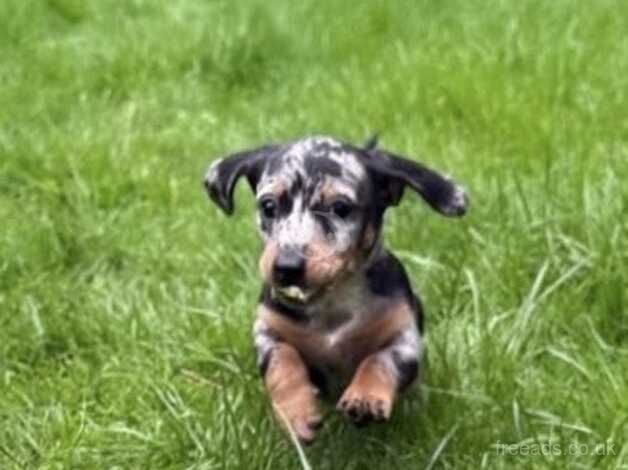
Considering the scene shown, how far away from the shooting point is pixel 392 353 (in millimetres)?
3158

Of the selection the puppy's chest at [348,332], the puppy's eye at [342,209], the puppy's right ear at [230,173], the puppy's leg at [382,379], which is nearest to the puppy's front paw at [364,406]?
the puppy's leg at [382,379]

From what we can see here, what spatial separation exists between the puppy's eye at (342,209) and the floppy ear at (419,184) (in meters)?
0.13

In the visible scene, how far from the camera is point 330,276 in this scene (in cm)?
301

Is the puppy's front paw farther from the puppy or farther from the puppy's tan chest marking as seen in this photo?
the puppy's tan chest marking

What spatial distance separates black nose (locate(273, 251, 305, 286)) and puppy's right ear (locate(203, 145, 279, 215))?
0.27m

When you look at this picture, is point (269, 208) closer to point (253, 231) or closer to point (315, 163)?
point (315, 163)

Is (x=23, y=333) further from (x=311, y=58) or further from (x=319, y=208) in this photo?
(x=311, y=58)

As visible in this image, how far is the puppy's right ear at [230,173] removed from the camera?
3.23 meters

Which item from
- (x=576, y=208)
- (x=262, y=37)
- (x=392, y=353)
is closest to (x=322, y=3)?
(x=262, y=37)

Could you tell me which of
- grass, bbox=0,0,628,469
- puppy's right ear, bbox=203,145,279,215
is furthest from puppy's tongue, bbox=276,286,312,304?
grass, bbox=0,0,628,469

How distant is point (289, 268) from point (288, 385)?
267 millimetres

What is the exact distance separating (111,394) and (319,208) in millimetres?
938

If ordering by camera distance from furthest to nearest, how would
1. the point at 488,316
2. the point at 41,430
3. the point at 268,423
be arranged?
the point at 488,316 < the point at 41,430 < the point at 268,423

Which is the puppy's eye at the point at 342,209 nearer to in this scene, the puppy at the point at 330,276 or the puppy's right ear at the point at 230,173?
the puppy at the point at 330,276
